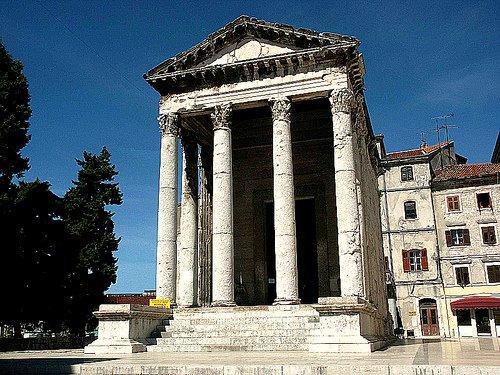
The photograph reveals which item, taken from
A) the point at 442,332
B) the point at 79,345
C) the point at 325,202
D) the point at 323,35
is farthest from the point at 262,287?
the point at 442,332

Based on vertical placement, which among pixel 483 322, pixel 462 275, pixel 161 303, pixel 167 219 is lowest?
pixel 483 322

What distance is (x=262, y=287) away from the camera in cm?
2805

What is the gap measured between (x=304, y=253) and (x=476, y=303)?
20.4 metres

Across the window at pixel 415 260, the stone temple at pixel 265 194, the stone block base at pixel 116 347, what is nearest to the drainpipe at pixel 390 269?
the window at pixel 415 260

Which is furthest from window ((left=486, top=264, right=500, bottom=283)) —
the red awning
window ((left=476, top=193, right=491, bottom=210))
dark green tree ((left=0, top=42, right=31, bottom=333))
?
dark green tree ((left=0, top=42, right=31, bottom=333))

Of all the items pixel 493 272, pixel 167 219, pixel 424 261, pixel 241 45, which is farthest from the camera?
pixel 424 261

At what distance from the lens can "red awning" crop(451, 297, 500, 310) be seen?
136ft

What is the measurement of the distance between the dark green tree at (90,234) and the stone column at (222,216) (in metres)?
11.0

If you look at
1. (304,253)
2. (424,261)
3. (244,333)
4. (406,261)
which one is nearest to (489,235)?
(424,261)

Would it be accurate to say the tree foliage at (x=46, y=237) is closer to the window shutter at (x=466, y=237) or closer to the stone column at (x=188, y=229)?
the stone column at (x=188, y=229)

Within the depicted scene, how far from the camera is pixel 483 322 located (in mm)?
42719

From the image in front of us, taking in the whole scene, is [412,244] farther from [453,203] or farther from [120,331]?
[120,331]

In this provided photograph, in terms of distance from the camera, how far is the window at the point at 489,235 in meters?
43.8

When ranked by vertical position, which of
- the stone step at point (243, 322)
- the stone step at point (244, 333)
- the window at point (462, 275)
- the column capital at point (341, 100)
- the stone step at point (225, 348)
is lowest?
the stone step at point (225, 348)
